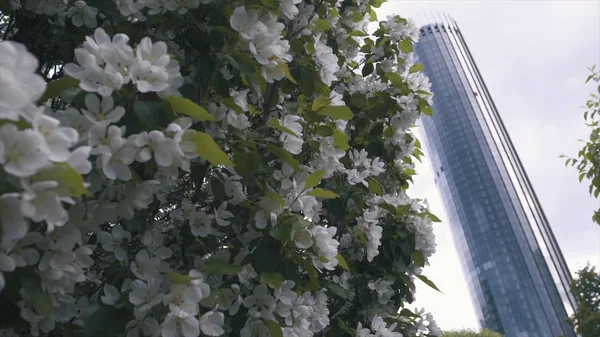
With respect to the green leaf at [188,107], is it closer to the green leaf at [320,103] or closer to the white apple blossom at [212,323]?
the white apple blossom at [212,323]

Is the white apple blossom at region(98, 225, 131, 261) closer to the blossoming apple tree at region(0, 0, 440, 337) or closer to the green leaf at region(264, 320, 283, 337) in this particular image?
the blossoming apple tree at region(0, 0, 440, 337)

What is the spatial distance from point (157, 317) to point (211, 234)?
474 mm

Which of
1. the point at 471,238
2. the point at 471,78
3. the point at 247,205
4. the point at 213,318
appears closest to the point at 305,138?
the point at 247,205

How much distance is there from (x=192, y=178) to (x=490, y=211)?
6555cm

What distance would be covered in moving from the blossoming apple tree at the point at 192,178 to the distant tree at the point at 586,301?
11101 mm

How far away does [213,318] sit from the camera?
1260 millimetres

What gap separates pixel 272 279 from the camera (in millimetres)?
1481

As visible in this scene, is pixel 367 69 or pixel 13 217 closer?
pixel 13 217

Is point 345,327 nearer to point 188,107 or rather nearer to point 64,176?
point 188,107

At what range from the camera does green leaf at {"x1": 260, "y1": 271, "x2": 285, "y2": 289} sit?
1469mm

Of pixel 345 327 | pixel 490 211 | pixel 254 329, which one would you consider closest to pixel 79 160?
pixel 254 329

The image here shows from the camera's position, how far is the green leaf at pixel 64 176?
795 millimetres

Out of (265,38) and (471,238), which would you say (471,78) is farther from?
(265,38)

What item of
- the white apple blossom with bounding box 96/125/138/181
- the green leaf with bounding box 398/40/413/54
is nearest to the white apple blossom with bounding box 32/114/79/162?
the white apple blossom with bounding box 96/125/138/181
